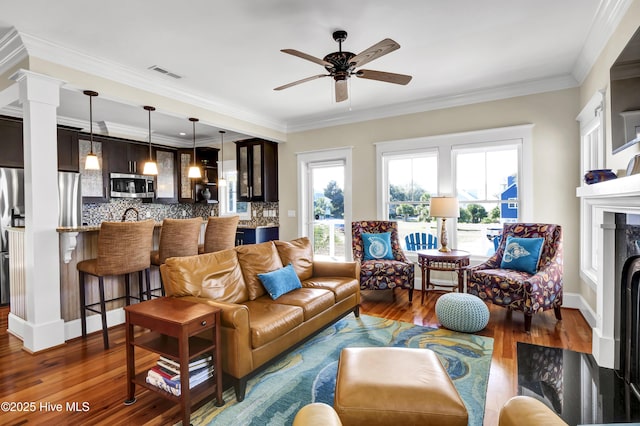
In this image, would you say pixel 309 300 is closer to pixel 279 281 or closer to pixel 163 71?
pixel 279 281

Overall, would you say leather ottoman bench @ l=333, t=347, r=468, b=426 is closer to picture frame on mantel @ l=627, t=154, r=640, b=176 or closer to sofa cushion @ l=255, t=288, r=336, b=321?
sofa cushion @ l=255, t=288, r=336, b=321

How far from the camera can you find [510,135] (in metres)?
4.14

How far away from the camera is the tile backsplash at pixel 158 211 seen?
18.6 ft

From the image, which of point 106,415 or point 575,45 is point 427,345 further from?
point 575,45

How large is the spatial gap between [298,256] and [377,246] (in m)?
1.40

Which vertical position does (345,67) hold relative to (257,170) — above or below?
above

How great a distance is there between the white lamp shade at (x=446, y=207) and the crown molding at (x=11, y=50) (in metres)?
4.50

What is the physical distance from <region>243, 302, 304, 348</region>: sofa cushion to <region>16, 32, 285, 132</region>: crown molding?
2.80 m

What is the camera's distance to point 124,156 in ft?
19.2

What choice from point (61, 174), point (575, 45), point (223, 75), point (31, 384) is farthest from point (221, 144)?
point (575, 45)

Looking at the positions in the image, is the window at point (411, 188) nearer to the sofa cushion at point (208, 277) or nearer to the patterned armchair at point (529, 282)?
the patterned armchair at point (529, 282)

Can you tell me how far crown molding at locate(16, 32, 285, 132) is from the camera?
289 centimetres

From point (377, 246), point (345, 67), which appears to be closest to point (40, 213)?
point (345, 67)

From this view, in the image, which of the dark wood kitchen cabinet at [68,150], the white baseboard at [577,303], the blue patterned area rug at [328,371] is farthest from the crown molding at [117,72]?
the white baseboard at [577,303]
